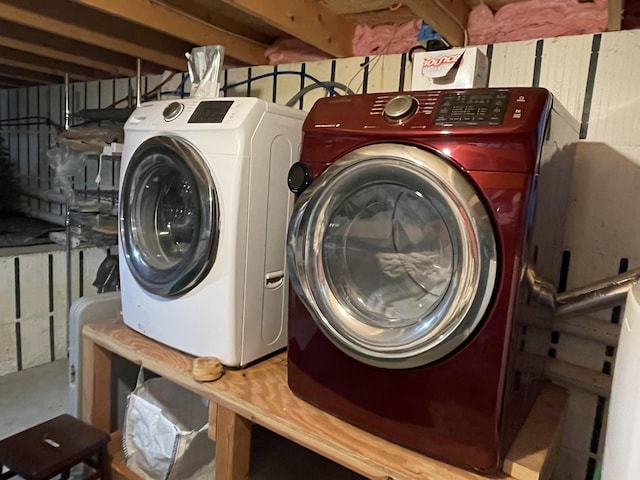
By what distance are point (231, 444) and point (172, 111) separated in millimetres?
1106

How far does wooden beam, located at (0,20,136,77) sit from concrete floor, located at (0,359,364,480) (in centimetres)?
189

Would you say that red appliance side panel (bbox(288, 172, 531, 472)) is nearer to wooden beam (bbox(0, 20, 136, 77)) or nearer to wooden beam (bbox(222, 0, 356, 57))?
wooden beam (bbox(222, 0, 356, 57))

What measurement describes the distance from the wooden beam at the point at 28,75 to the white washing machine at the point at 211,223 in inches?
93.8

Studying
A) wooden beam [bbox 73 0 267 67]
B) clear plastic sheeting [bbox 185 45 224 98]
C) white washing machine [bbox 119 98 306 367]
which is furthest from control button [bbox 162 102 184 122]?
wooden beam [bbox 73 0 267 67]

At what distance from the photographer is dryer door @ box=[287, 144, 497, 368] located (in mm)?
1054

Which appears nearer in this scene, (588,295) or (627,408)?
(627,408)

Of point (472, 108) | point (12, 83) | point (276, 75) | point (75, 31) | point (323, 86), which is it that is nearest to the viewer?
point (472, 108)

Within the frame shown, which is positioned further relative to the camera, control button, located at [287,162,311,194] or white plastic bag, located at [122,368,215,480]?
white plastic bag, located at [122,368,215,480]

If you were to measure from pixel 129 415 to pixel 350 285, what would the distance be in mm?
1013

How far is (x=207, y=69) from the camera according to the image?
1833 mm

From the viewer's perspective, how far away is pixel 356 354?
1.22 m

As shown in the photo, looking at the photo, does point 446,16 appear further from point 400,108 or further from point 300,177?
point 300,177

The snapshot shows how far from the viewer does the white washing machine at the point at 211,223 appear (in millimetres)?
1469

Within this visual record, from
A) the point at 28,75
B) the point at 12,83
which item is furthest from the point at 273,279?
the point at 12,83
